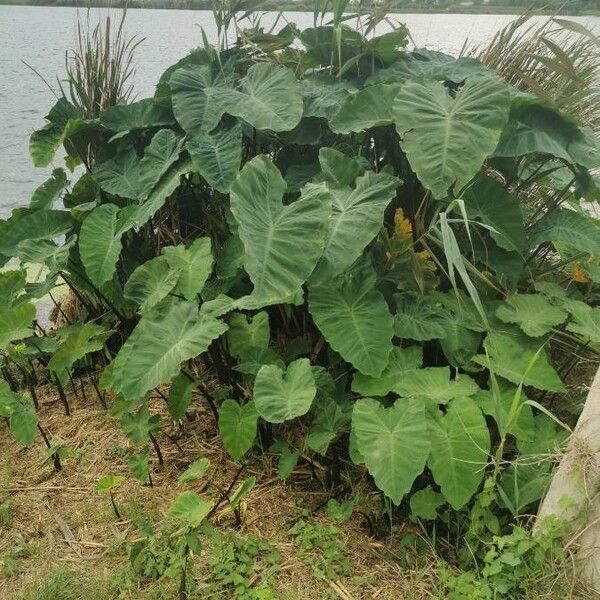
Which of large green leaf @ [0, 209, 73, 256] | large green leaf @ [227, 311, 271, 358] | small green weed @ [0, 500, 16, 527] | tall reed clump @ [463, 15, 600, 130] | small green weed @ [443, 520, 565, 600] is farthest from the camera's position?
tall reed clump @ [463, 15, 600, 130]

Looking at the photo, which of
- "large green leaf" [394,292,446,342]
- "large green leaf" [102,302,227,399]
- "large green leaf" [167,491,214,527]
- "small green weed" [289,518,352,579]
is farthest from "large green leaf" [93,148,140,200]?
"small green weed" [289,518,352,579]

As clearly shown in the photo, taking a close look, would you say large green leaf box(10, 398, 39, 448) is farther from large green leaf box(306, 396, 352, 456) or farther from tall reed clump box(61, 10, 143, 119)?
tall reed clump box(61, 10, 143, 119)

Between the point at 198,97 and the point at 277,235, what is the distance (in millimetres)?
764

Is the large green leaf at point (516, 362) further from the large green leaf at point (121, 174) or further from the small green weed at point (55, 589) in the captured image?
the large green leaf at point (121, 174)

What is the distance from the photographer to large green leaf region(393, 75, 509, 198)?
1.59m

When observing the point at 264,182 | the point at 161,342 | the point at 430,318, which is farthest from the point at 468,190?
the point at 161,342

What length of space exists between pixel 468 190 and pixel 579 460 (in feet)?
2.74

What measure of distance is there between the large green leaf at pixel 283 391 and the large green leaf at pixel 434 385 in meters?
0.22

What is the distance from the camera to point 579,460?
4.44 ft

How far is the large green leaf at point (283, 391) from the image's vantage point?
4.84 feet

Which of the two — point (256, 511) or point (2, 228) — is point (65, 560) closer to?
point (256, 511)

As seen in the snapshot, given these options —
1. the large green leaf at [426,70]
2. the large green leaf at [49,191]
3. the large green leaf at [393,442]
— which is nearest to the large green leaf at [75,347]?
the large green leaf at [49,191]

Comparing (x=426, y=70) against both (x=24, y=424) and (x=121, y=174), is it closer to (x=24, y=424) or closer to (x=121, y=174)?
(x=121, y=174)

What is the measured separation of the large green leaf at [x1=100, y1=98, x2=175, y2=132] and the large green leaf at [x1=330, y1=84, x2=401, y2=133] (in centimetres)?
66
